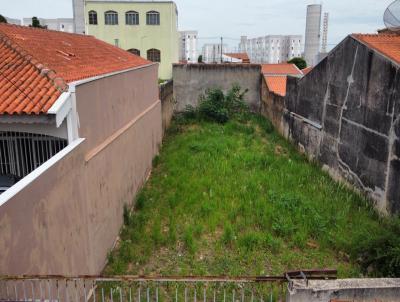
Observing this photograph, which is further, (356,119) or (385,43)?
(356,119)

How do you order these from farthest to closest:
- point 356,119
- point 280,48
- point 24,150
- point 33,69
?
point 280,48, point 356,119, point 33,69, point 24,150

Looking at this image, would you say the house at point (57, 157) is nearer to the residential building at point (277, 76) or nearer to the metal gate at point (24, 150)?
the metal gate at point (24, 150)

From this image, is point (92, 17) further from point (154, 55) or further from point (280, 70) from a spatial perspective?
point (280, 70)

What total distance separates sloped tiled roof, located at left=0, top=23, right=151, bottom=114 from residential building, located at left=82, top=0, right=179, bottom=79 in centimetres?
2252

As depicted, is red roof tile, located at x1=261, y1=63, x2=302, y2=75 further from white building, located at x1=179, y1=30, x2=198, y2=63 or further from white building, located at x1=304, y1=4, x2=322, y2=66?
white building, located at x1=179, y1=30, x2=198, y2=63

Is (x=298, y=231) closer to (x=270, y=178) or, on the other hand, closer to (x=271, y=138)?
(x=270, y=178)

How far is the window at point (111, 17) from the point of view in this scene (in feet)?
100

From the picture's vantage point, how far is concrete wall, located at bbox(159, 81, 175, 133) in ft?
53.4

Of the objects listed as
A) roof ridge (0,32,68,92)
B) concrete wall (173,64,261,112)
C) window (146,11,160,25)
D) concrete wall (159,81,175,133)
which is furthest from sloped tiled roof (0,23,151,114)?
window (146,11,160,25)

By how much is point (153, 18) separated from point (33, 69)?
26.5 meters

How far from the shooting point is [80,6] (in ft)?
119

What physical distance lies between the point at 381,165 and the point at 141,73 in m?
7.05

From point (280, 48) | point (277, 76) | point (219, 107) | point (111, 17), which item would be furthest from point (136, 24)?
point (280, 48)

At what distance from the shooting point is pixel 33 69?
582 centimetres
